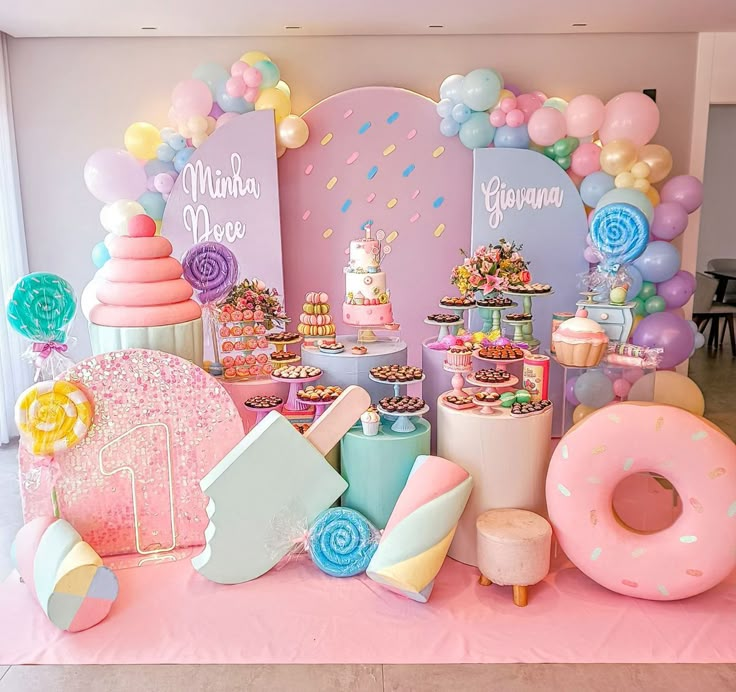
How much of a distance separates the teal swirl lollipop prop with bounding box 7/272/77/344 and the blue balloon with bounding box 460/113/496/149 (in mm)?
3162

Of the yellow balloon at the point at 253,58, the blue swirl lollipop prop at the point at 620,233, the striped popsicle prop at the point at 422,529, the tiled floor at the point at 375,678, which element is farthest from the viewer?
the yellow balloon at the point at 253,58

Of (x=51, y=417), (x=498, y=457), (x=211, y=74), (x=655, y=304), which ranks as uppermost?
(x=211, y=74)

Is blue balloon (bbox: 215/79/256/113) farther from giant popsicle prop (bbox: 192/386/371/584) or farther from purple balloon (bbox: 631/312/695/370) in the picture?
purple balloon (bbox: 631/312/695/370)

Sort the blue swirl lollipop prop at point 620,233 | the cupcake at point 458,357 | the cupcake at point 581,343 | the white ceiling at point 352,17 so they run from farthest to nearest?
the white ceiling at point 352,17 < the blue swirl lollipop prop at point 620,233 < the cupcake at point 458,357 < the cupcake at point 581,343

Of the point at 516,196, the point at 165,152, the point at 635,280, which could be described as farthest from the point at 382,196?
the point at 635,280

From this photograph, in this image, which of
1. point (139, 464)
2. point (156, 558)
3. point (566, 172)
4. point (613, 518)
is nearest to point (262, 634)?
point (156, 558)

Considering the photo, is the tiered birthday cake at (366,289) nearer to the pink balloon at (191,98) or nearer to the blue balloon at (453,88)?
the blue balloon at (453,88)

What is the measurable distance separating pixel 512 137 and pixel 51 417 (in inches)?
147

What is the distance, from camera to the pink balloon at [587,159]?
5340mm

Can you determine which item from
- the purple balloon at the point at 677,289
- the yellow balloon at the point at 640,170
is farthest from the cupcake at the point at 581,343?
the yellow balloon at the point at 640,170

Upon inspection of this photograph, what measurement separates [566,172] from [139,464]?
148 inches

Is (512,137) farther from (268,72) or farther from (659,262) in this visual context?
(268,72)

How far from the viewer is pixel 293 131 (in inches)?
212

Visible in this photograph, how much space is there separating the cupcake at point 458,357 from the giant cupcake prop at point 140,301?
1.36 m
